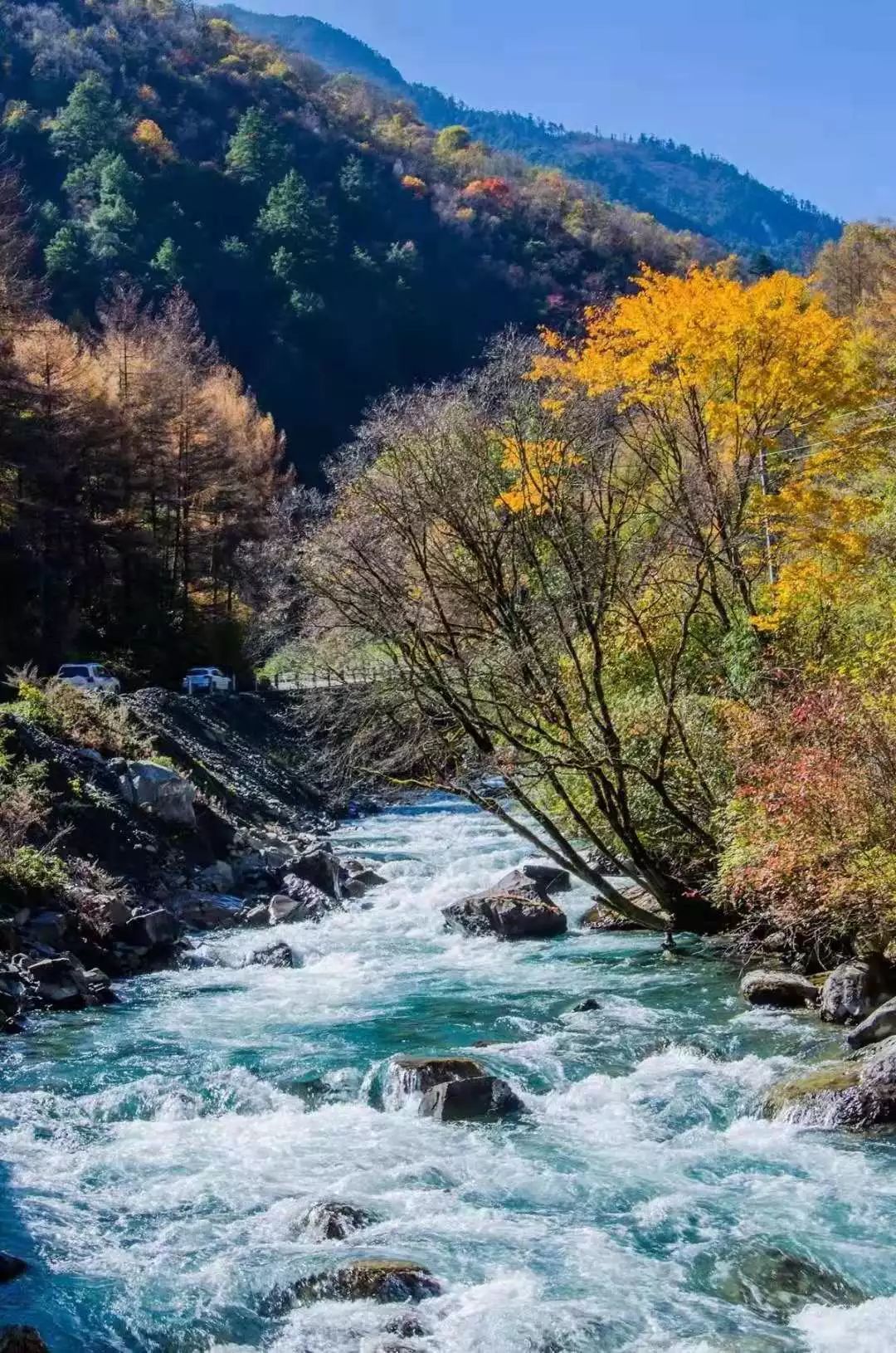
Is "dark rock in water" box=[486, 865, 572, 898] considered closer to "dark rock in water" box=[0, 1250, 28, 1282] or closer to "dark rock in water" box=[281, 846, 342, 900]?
"dark rock in water" box=[281, 846, 342, 900]

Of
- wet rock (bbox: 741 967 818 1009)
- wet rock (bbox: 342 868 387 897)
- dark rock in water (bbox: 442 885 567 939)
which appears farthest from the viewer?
wet rock (bbox: 342 868 387 897)

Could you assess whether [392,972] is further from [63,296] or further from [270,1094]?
[63,296]

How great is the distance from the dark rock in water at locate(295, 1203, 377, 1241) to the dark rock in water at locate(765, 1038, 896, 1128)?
3.63 m

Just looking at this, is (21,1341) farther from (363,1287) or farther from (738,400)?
(738,400)

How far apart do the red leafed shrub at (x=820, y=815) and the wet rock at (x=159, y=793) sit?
32.7 ft

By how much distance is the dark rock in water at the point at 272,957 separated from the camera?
621 inches

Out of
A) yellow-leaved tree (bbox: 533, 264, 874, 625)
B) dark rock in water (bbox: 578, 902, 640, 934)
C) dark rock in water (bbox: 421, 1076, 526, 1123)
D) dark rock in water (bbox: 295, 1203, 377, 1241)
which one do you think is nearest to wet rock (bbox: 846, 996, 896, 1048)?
dark rock in water (bbox: 421, 1076, 526, 1123)

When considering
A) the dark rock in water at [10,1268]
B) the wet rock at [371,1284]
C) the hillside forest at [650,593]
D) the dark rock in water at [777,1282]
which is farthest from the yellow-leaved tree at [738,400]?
the dark rock in water at [10,1268]

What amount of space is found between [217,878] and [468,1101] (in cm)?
1043

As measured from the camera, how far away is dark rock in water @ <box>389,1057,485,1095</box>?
1026 cm

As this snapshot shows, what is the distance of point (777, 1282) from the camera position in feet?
23.6

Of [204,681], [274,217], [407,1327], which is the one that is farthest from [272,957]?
[274,217]

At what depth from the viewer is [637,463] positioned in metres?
18.1

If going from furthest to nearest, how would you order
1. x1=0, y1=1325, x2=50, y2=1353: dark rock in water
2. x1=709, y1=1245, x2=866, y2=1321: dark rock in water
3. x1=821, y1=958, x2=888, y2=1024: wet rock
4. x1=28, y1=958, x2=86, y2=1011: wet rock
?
x1=28, y1=958, x2=86, y2=1011: wet rock
x1=821, y1=958, x2=888, y2=1024: wet rock
x1=709, y1=1245, x2=866, y2=1321: dark rock in water
x1=0, y1=1325, x2=50, y2=1353: dark rock in water
